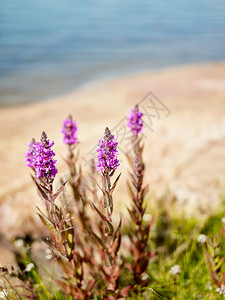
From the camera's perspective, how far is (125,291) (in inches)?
107

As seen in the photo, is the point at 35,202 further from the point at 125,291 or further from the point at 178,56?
the point at 178,56

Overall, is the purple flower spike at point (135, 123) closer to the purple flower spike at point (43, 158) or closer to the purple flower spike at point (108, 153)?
the purple flower spike at point (108, 153)

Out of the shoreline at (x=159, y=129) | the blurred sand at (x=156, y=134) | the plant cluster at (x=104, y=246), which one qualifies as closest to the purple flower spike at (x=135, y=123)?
the plant cluster at (x=104, y=246)

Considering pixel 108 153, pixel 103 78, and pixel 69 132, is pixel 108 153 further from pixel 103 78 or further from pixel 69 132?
pixel 103 78

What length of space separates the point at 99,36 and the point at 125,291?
15667mm

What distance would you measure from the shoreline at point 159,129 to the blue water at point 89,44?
209cm

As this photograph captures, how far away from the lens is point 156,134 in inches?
240

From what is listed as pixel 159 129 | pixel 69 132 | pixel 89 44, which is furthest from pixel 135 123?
pixel 89 44

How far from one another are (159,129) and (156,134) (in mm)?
201

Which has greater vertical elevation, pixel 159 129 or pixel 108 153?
pixel 108 153

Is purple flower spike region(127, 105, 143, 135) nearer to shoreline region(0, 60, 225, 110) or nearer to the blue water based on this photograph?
shoreline region(0, 60, 225, 110)

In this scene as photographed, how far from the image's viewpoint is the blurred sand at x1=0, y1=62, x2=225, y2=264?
16.3 ft

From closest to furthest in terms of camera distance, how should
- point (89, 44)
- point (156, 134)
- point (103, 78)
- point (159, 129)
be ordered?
point (156, 134) < point (159, 129) < point (103, 78) < point (89, 44)

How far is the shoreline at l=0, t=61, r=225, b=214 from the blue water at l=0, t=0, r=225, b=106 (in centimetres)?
209
